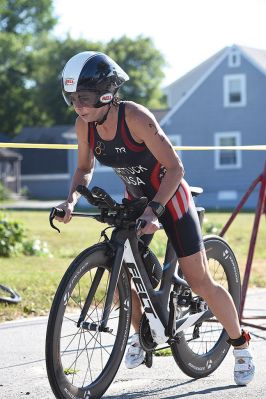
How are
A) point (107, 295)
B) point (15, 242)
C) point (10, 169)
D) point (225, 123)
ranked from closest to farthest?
point (107, 295)
point (15, 242)
point (225, 123)
point (10, 169)

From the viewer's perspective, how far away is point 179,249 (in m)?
5.03

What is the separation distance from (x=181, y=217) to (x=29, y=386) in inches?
54.3

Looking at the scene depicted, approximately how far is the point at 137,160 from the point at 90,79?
1.75 feet

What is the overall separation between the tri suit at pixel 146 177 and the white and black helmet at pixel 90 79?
159 millimetres

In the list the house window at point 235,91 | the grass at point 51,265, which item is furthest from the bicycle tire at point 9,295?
the house window at point 235,91

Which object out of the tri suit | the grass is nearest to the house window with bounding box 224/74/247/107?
the grass

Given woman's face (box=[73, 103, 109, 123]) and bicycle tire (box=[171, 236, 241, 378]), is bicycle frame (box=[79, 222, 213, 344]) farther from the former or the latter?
woman's face (box=[73, 103, 109, 123])

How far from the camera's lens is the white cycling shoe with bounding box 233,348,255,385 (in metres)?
5.30

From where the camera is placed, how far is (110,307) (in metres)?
4.78

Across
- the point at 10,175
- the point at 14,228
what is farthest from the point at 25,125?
the point at 14,228

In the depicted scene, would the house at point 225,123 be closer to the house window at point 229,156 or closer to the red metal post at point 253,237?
the house window at point 229,156

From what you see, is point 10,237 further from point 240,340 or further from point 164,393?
point 164,393

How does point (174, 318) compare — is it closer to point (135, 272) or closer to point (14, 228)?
point (135, 272)

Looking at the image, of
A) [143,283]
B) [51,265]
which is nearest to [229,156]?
[51,265]
